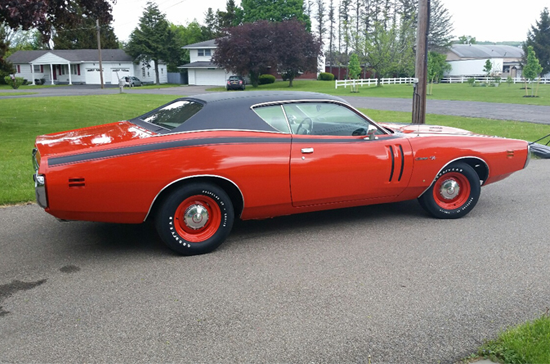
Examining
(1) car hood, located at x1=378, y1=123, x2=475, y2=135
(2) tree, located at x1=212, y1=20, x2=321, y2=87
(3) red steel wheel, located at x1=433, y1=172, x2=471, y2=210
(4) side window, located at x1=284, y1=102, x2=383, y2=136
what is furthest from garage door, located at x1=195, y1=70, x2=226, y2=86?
(4) side window, located at x1=284, y1=102, x2=383, y2=136

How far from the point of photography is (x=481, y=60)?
75.6 metres

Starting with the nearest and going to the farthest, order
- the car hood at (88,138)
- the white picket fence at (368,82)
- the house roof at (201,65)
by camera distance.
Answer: the car hood at (88,138) < the white picket fence at (368,82) < the house roof at (201,65)

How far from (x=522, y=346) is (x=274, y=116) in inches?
122

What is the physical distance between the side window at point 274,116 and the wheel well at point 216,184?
775 mm

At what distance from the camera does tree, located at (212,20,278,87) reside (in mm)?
50750

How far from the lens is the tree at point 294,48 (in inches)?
2030

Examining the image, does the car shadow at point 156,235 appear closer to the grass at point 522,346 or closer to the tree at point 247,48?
the grass at point 522,346

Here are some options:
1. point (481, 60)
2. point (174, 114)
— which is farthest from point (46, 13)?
point (481, 60)

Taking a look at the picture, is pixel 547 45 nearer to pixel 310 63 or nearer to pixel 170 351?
pixel 310 63

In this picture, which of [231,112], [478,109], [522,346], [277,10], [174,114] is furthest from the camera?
[277,10]

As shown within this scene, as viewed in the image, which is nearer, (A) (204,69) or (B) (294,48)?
(B) (294,48)

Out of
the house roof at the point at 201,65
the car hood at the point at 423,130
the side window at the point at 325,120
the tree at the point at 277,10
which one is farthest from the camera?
the tree at the point at 277,10

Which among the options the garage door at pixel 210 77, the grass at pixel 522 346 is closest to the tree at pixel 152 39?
the garage door at pixel 210 77

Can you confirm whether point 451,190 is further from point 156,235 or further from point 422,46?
point 422,46
